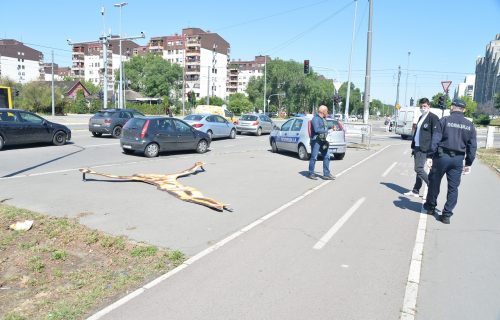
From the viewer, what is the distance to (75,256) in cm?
500

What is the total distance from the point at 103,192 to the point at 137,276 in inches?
173

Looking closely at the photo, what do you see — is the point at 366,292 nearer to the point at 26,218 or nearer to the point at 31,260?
the point at 31,260

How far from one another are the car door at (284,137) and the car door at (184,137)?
11.2ft

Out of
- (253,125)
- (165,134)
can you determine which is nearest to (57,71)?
(253,125)

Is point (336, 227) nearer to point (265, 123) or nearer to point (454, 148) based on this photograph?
point (454, 148)

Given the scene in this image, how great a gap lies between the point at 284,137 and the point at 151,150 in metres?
5.27

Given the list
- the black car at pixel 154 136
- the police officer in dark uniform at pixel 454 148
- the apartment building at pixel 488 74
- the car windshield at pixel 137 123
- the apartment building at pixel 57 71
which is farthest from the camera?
the apartment building at pixel 57 71

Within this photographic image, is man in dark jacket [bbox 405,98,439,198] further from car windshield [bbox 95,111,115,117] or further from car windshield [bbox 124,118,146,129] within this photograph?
car windshield [bbox 95,111,115,117]

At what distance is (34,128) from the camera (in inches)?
636

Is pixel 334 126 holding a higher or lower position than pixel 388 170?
higher

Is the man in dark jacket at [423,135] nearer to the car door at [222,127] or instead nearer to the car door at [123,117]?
the car door at [222,127]

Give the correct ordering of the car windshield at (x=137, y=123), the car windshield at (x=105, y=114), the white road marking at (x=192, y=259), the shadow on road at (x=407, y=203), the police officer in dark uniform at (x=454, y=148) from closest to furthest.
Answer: the white road marking at (x=192, y=259) < the police officer in dark uniform at (x=454, y=148) < the shadow on road at (x=407, y=203) < the car windshield at (x=137, y=123) < the car windshield at (x=105, y=114)

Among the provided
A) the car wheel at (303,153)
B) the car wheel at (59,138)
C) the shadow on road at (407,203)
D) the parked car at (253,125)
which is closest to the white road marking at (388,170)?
the shadow on road at (407,203)

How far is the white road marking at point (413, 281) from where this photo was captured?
3719 millimetres
